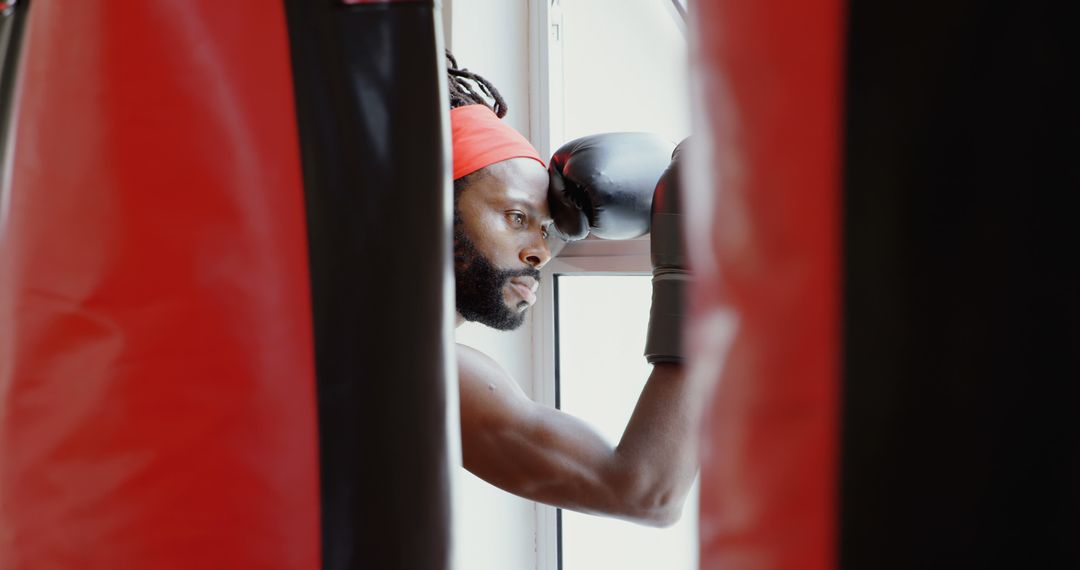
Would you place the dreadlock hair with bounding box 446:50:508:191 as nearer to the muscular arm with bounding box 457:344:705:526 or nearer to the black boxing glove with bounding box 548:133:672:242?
the black boxing glove with bounding box 548:133:672:242

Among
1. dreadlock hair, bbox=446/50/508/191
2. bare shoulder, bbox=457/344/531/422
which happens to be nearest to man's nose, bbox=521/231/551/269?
dreadlock hair, bbox=446/50/508/191

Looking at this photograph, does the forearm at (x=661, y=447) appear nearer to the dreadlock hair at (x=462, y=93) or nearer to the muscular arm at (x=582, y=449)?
the muscular arm at (x=582, y=449)

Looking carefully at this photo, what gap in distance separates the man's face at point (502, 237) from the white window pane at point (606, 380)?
766 millimetres

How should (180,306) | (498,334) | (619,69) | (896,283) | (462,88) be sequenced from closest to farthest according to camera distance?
(896,283), (180,306), (462,88), (498,334), (619,69)

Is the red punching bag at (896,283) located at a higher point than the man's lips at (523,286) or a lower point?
higher

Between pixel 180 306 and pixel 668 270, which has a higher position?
pixel 180 306

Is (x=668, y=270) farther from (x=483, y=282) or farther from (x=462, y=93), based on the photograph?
(x=462, y=93)

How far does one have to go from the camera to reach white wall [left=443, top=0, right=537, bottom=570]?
2.04 meters

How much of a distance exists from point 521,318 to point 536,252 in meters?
0.13

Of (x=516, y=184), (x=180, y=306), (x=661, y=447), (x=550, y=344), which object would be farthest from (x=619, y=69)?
(x=180, y=306)

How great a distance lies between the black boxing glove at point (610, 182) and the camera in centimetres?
139

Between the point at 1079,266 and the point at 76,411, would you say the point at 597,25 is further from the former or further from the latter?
the point at 1079,266

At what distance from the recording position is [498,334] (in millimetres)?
2225

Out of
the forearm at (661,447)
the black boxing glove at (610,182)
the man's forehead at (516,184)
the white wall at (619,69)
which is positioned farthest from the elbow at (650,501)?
the white wall at (619,69)
